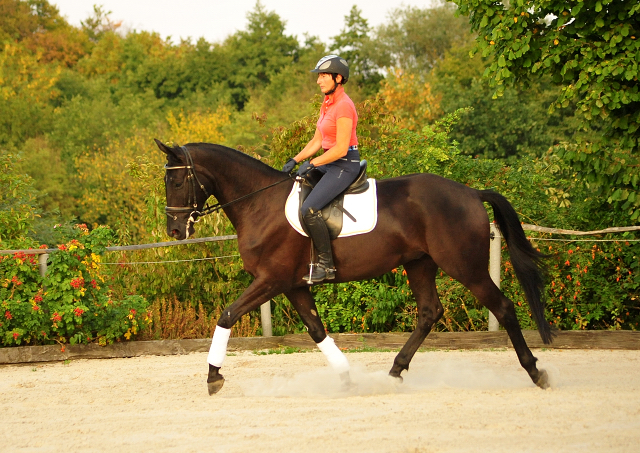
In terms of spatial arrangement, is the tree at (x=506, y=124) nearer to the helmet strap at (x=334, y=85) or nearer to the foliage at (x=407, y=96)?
the foliage at (x=407, y=96)

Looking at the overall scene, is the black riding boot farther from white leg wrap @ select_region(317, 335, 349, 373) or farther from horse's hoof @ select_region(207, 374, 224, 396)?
horse's hoof @ select_region(207, 374, 224, 396)

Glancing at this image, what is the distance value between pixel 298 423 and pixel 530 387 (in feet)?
7.67

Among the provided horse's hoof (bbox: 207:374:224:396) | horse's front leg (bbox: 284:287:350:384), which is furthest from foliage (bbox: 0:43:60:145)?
horse's hoof (bbox: 207:374:224:396)

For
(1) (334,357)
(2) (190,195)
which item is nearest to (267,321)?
(1) (334,357)

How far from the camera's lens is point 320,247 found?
19.7 feet

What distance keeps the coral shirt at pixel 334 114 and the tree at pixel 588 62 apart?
2.49 meters

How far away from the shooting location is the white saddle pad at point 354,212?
6090mm

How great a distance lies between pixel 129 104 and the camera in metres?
39.0

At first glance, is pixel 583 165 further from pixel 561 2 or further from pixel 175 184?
pixel 175 184

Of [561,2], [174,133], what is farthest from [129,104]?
[561,2]

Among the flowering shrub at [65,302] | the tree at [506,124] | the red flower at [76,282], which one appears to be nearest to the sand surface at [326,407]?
the flowering shrub at [65,302]

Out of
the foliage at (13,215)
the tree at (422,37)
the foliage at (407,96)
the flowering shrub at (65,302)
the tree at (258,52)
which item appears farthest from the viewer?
the tree at (422,37)

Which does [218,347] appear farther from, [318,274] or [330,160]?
[330,160]

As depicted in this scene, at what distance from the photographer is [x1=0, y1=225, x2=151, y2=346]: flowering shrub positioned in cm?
827
